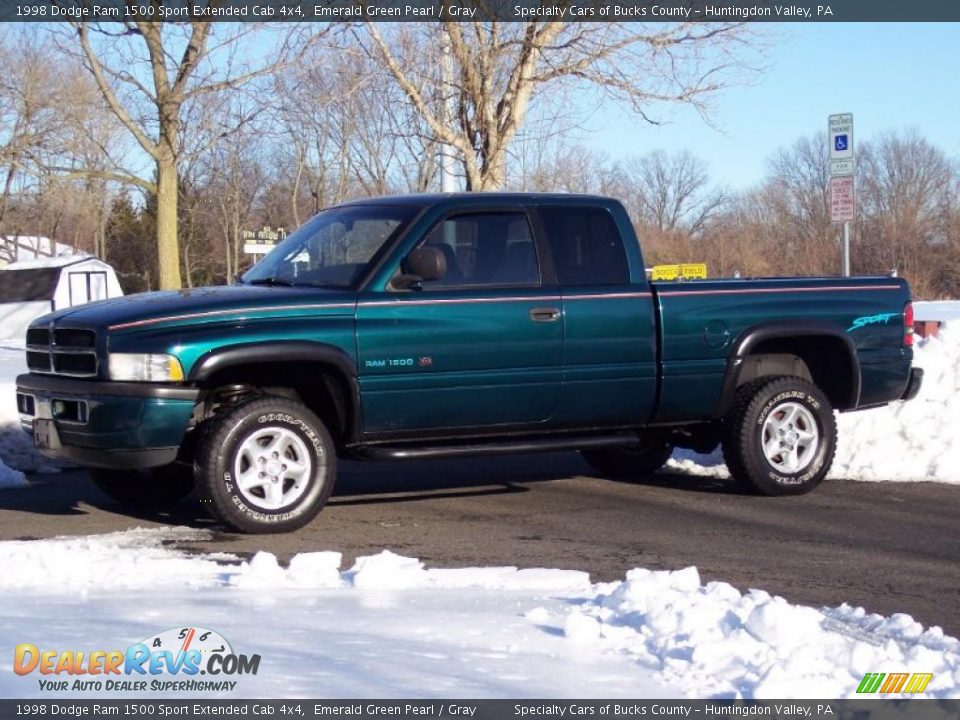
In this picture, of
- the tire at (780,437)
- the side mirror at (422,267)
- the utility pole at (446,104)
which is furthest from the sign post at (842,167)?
the side mirror at (422,267)

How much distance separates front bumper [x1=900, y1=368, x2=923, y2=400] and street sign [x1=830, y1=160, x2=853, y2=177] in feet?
19.3

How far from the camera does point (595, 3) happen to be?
598 inches

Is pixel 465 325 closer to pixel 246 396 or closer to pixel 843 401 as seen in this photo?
pixel 246 396

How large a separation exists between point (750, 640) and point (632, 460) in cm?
539

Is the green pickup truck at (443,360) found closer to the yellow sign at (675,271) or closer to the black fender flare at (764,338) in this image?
the black fender flare at (764,338)

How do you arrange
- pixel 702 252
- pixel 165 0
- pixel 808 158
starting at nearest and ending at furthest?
1. pixel 165 0
2. pixel 702 252
3. pixel 808 158

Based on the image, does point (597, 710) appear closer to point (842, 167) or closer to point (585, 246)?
point (585, 246)

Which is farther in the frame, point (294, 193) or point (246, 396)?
point (294, 193)

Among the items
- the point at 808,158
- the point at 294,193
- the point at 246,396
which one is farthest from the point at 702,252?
the point at 246,396

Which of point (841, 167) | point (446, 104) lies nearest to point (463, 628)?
point (841, 167)

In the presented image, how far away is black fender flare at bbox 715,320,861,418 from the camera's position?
28.6ft

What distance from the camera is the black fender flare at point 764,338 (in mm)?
8711

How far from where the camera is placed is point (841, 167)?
1487 cm

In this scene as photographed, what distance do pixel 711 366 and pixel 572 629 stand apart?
4058mm
